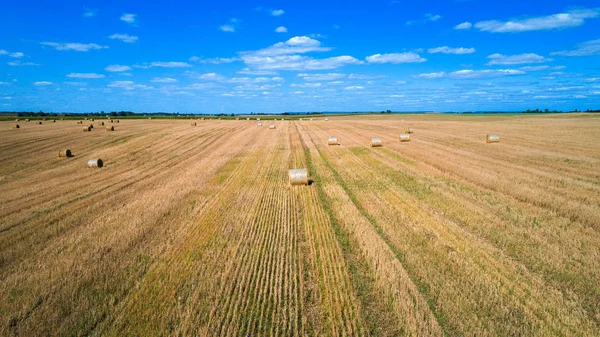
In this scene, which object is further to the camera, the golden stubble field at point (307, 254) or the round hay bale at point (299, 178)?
the round hay bale at point (299, 178)

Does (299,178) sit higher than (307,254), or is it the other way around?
(299,178)

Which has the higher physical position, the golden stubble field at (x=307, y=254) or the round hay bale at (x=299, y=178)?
the round hay bale at (x=299, y=178)

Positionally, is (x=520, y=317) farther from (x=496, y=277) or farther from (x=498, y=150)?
(x=498, y=150)

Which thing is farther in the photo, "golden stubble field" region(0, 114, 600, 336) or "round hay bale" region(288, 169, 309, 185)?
"round hay bale" region(288, 169, 309, 185)

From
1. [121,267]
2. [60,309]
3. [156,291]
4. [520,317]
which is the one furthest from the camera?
[121,267]

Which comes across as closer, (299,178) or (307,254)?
(307,254)

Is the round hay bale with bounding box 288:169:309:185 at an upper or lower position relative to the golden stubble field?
upper

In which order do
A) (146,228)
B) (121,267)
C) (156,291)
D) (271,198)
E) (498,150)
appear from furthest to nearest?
(498,150) → (271,198) → (146,228) → (121,267) → (156,291)

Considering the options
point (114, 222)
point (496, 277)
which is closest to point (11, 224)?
point (114, 222)
